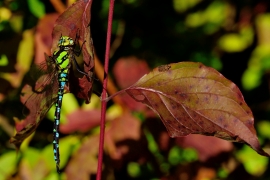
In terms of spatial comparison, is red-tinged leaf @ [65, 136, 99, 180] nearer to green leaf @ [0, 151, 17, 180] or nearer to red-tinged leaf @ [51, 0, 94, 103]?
green leaf @ [0, 151, 17, 180]

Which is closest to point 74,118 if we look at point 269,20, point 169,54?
point 169,54

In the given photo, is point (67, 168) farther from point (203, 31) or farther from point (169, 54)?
point (203, 31)

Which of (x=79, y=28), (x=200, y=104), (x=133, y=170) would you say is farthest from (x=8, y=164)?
(x=200, y=104)

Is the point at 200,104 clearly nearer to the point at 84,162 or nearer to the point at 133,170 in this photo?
the point at 84,162

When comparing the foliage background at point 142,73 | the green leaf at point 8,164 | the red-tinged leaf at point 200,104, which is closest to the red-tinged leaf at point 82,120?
the foliage background at point 142,73

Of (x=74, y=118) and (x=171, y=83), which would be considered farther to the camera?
(x=74, y=118)

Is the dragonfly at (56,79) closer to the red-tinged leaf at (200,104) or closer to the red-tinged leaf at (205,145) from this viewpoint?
the red-tinged leaf at (200,104)
